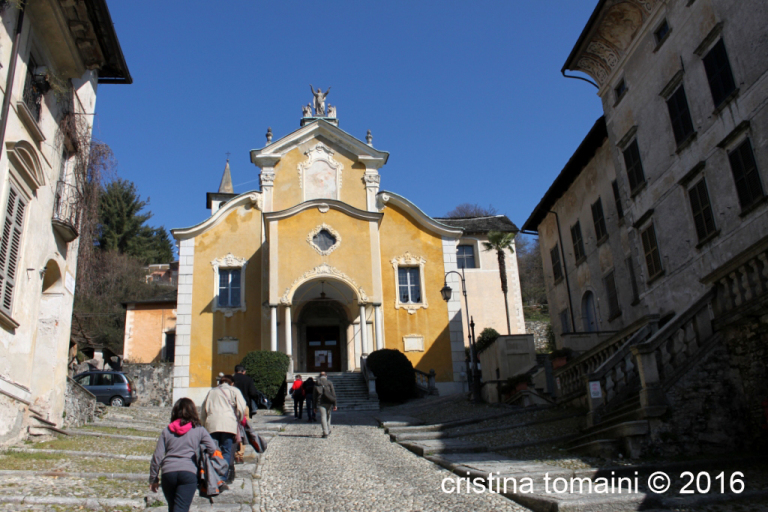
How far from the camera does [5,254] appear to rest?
35.3ft

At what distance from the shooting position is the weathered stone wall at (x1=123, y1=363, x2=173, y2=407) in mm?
29873

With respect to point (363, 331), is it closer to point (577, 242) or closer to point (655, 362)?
point (577, 242)

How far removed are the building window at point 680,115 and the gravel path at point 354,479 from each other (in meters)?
9.60

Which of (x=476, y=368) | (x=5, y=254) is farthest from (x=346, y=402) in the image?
(x=5, y=254)

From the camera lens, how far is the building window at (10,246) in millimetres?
10654

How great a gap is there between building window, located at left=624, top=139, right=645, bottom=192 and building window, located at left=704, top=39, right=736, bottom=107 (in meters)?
3.35

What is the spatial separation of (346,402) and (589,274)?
9.87 meters

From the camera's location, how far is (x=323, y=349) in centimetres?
2962

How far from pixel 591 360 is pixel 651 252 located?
12.8 feet

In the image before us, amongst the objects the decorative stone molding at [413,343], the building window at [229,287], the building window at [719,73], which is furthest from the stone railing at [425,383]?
the building window at [719,73]

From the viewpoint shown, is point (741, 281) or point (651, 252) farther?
point (651, 252)

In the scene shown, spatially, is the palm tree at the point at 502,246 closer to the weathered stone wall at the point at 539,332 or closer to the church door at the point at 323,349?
the weathered stone wall at the point at 539,332

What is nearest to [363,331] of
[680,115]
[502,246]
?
[502,246]

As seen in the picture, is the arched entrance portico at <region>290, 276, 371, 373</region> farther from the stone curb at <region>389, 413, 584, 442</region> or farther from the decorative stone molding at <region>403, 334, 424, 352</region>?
the stone curb at <region>389, 413, 584, 442</region>
